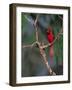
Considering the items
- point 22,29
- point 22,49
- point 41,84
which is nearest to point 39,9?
point 22,29

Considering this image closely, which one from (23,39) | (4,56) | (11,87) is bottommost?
(11,87)

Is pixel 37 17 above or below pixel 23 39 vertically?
above

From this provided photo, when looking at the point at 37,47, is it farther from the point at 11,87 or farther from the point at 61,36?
the point at 11,87

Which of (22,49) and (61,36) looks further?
(61,36)

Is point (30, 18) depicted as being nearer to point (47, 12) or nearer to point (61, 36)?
point (47, 12)

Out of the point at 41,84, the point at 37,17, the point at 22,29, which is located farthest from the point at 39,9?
the point at 41,84

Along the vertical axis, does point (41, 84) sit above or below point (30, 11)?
below
